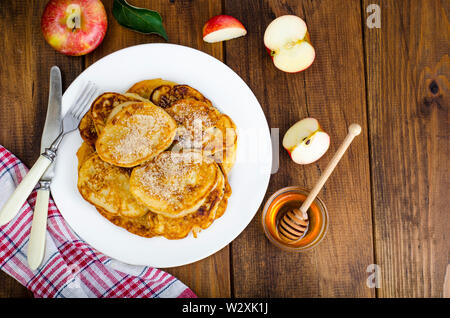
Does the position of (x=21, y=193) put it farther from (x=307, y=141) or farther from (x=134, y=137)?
(x=307, y=141)

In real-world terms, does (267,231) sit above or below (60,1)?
below

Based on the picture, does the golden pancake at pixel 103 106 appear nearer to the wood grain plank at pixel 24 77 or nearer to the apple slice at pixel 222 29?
the wood grain plank at pixel 24 77

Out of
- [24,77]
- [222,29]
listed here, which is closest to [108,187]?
[24,77]

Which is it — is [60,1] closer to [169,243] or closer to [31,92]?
[31,92]

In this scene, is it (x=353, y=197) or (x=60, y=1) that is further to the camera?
(x=353, y=197)

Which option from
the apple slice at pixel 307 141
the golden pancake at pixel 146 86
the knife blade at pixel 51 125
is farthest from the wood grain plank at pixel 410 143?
the knife blade at pixel 51 125
